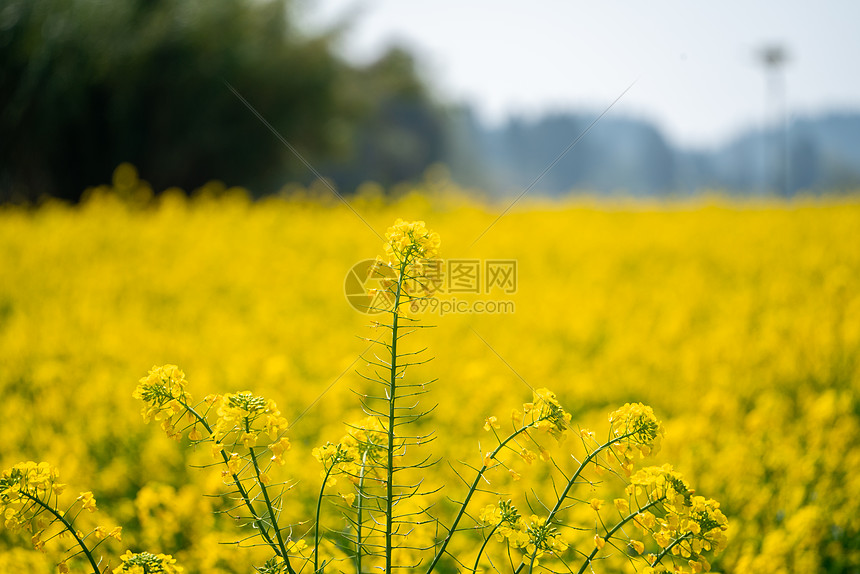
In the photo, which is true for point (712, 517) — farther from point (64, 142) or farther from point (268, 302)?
point (64, 142)

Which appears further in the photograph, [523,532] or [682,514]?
[523,532]

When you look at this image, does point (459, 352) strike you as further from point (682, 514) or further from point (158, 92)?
point (158, 92)

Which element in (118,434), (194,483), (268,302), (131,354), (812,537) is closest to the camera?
(812,537)

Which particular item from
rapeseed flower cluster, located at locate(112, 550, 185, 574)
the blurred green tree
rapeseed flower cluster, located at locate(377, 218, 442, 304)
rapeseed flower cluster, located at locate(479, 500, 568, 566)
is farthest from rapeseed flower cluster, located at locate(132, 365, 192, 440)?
the blurred green tree

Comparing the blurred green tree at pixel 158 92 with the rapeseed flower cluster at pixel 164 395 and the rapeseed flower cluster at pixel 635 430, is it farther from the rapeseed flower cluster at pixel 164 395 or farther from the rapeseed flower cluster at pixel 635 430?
the rapeseed flower cluster at pixel 635 430

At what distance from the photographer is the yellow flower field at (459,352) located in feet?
7.06

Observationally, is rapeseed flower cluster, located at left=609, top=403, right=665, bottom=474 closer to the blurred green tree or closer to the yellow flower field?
the yellow flower field

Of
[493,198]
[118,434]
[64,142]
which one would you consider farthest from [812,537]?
[64,142]

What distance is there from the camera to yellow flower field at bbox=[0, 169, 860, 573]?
2.15m

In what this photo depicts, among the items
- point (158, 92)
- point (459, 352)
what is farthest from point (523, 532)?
point (158, 92)

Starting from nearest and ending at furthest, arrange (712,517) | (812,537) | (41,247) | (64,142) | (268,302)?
(712,517) → (812,537) → (268,302) → (41,247) → (64,142)

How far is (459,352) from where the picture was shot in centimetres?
363

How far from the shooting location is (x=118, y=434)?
2785mm

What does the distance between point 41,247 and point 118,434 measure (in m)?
3.01
